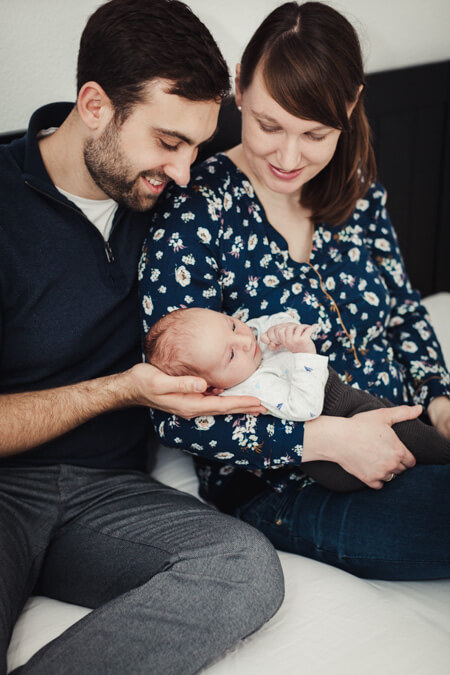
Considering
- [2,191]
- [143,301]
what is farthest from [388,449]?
[2,191]

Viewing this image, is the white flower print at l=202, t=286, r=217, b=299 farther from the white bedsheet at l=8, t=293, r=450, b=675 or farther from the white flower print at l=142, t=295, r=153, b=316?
the white bedsheet at l=8, t=293, r=450, b=675

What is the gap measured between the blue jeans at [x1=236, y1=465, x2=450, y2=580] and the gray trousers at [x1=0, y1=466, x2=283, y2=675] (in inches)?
6.5

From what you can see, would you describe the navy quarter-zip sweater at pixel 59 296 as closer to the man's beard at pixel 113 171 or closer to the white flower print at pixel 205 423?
the man's beard at pixel 113 171

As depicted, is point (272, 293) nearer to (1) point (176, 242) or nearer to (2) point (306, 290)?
(2) point (306, 290)

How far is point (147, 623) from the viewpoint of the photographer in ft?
3.30

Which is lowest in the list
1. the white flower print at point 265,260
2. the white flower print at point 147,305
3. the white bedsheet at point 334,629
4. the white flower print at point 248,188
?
the white bedsheet at point 334,629

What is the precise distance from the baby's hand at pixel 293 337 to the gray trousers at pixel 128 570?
0.41 metres

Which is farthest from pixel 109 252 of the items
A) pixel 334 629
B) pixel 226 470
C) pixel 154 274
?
pixel 334 629

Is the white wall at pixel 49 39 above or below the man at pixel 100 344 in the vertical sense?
above

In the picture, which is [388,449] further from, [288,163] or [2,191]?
[2,191]

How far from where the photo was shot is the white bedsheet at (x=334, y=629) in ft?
3.37

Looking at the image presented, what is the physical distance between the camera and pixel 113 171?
1.31m

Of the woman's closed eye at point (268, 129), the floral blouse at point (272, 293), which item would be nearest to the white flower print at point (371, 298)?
the floral blouse at point (272, 293)

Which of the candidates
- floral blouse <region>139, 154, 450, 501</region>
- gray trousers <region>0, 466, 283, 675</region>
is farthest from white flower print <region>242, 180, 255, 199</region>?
gray trousers <region>0, 466, 283, 675</region>
